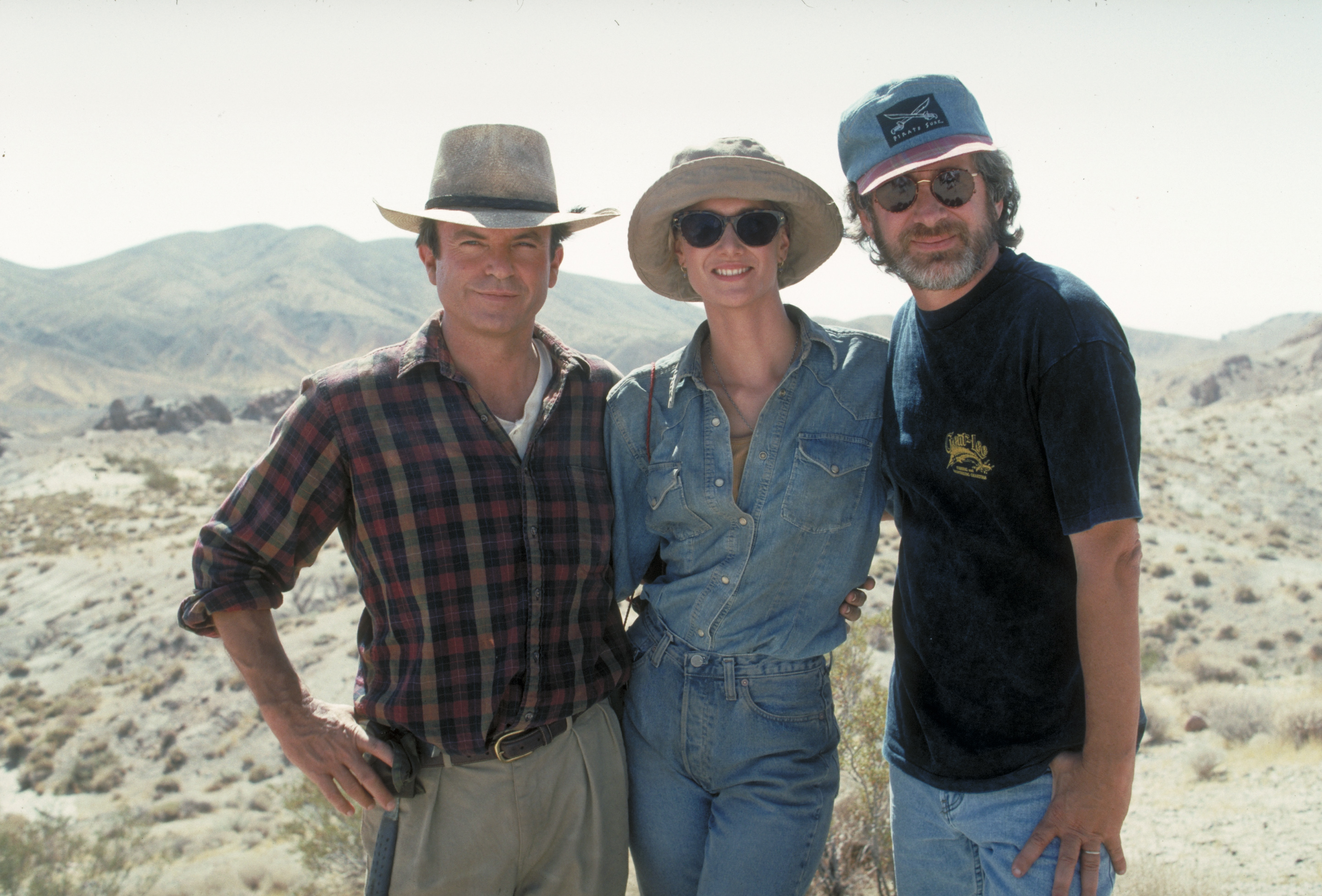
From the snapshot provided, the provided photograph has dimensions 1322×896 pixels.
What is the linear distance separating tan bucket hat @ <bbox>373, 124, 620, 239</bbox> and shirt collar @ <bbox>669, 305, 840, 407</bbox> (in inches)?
23.2

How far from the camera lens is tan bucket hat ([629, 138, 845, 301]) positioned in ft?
9.04

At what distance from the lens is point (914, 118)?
241cm

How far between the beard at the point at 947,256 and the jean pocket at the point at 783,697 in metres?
1.24

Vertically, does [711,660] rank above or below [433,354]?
below

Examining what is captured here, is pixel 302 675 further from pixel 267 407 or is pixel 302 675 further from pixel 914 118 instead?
pixel 267 407

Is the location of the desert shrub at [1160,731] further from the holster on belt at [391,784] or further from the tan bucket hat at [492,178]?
the tan bucket hat at [492,178]

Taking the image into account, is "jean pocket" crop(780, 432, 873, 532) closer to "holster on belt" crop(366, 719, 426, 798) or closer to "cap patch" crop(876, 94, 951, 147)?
"cap patch" crop(876, 94, 951, 147)

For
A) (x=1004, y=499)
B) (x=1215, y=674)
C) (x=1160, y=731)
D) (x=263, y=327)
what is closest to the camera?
(x=1004, y=499)

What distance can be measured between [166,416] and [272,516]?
55.1 metres

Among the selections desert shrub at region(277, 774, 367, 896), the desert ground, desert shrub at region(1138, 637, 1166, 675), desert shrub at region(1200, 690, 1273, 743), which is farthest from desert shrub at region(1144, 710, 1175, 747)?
desert shrub at region(277, 774, 367, 896)

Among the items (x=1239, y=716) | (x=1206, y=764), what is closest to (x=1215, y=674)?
(x=1239, y=716)

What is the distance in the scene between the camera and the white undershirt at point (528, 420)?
274cm

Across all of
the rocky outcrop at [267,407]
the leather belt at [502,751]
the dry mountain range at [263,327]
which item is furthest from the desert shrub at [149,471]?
the dry mountain range at [263,327]

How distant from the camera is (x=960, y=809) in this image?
2.32 m
